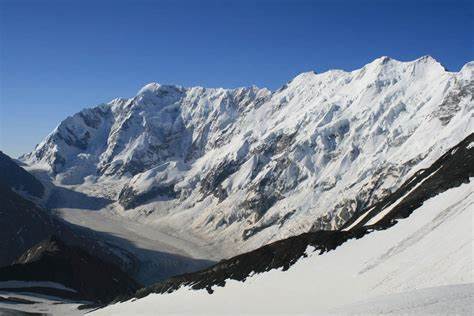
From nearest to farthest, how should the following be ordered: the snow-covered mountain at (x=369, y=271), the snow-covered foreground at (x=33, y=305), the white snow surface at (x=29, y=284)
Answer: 1. the snow-covered mountain at (x=369, y=271)
2. the snow-covered foreground at (x=33, y=305)
3. the white snow surface at (x=29, y=284)

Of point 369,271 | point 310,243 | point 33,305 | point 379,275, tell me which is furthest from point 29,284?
point 379,275

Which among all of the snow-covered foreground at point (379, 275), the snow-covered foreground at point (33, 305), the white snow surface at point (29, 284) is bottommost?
the snow-covered foreground at point (379, 275)

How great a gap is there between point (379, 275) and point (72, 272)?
122 metres

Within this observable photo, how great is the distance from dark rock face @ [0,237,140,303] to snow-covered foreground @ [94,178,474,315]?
89.0 metres

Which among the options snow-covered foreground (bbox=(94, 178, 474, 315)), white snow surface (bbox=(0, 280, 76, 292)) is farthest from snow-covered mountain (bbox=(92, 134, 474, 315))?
white snow surface (bbox=(0, 280, 76, 292))

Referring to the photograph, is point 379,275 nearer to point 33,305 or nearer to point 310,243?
point 310,243

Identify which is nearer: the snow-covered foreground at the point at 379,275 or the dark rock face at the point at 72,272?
the snow-covered foreground at the point at 379,275

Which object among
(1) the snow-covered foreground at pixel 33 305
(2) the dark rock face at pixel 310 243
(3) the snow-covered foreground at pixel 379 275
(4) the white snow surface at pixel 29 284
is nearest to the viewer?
(3) the snow-covered foreground at pixel 379 275

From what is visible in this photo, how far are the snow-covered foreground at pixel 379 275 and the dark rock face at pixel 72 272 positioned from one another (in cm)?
8899

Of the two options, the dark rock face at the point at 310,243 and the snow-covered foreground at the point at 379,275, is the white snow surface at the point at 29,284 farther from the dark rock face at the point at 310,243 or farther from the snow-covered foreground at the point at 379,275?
the snow-covered foreground at the point at 379,275

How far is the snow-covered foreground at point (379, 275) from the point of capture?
133 feet

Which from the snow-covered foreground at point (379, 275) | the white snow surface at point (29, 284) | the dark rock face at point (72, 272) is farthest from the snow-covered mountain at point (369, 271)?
the dark rock face at point (72, 272)

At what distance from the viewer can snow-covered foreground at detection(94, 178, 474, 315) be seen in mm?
40531

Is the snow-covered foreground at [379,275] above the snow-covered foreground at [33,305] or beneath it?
beneath
